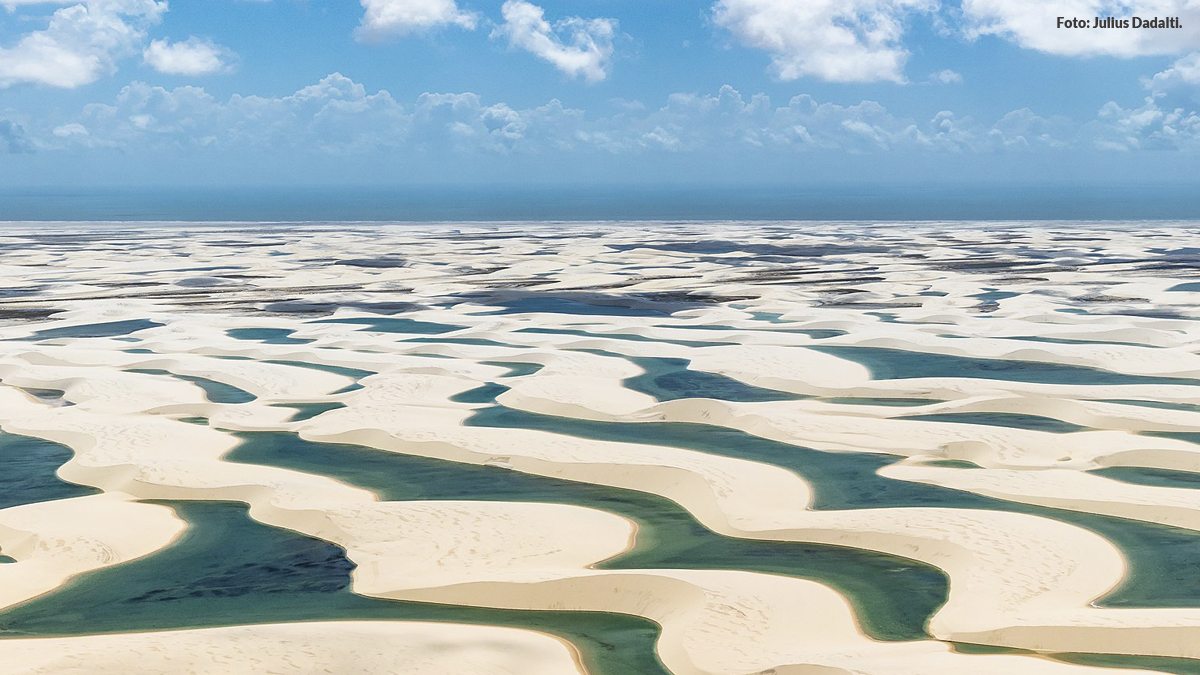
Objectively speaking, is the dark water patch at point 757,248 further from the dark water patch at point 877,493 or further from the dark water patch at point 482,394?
the dark water patch at point 877,493

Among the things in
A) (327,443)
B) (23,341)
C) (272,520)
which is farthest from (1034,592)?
(23,341)

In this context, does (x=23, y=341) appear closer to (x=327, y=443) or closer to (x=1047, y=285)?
(x=327, y=443)

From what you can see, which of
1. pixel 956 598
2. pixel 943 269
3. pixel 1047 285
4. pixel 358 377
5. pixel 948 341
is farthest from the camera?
pixel 943 269

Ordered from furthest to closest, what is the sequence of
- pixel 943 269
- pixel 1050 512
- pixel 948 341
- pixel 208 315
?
1. pixel 943 269
2. pixel 208 315
3. pixel 948 341
4. pixel 1050 512

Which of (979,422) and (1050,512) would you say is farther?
(979,422)

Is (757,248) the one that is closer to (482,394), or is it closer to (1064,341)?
(1064,341)

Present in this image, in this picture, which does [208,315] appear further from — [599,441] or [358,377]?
[599,441]

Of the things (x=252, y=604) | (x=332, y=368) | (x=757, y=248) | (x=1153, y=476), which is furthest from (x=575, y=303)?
(x=757, y=248)
